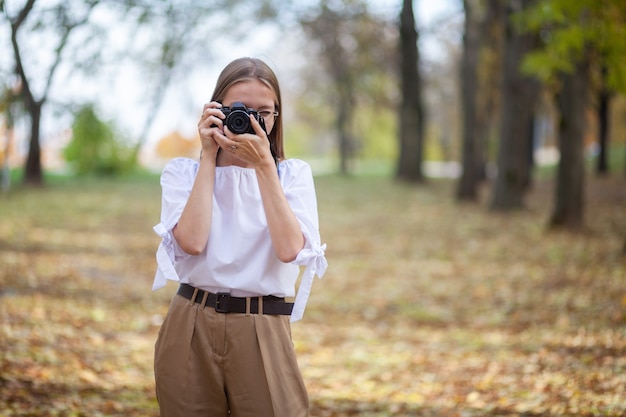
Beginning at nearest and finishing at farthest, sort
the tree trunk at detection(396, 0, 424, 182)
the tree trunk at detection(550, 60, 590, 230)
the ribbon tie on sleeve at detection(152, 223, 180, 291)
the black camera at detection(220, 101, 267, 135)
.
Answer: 1. the black camera at detection(220, 101, 267, 135)
2. the ribbon tie on sleeve at detection(152, 223, 180, 291)
3. the tree trunk at detection(550, 60, 590, 230)
4. the tree trunk at detection(396, 0, 424, 182)

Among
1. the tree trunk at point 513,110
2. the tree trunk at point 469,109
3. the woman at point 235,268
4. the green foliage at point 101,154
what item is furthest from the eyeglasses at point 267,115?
the green foliage at point 101,154

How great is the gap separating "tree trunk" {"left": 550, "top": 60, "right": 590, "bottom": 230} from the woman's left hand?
10976mm

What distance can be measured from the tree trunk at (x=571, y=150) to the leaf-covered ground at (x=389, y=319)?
1.28 ft

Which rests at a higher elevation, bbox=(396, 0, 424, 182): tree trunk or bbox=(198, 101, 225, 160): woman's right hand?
bbox=(396, 0, 424, 182): tree trunk

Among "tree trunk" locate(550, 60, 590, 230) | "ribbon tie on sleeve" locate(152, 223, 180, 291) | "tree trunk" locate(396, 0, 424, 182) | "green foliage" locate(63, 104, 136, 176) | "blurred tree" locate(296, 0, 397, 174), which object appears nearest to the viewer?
"ribbon tie on sleeve" locate(152, 223, 180, 291)

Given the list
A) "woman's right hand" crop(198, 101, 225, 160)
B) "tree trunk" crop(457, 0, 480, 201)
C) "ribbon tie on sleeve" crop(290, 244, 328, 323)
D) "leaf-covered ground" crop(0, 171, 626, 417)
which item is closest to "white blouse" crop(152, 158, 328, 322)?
"ribbon tie on sleeve" crop(290, 244, 328, 323)

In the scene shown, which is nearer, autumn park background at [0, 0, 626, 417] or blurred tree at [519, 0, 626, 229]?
autumn park background at [0, 0, 626, 417]

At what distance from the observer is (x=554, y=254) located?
10734 millimetres

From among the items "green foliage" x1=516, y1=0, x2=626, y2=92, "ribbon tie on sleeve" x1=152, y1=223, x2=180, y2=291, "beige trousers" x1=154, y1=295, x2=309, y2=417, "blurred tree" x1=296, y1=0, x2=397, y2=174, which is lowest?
"beige trousers" x1=154, y1=295, x2=309, y2=417

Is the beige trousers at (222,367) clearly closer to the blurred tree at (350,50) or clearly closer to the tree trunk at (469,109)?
the tree trunk at (469,109)

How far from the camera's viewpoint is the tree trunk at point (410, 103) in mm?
23875

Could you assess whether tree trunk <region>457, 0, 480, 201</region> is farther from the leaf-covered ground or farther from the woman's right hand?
the woman's right hand

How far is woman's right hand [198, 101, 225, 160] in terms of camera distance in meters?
2.34

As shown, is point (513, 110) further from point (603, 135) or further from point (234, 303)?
point (234, 303)
